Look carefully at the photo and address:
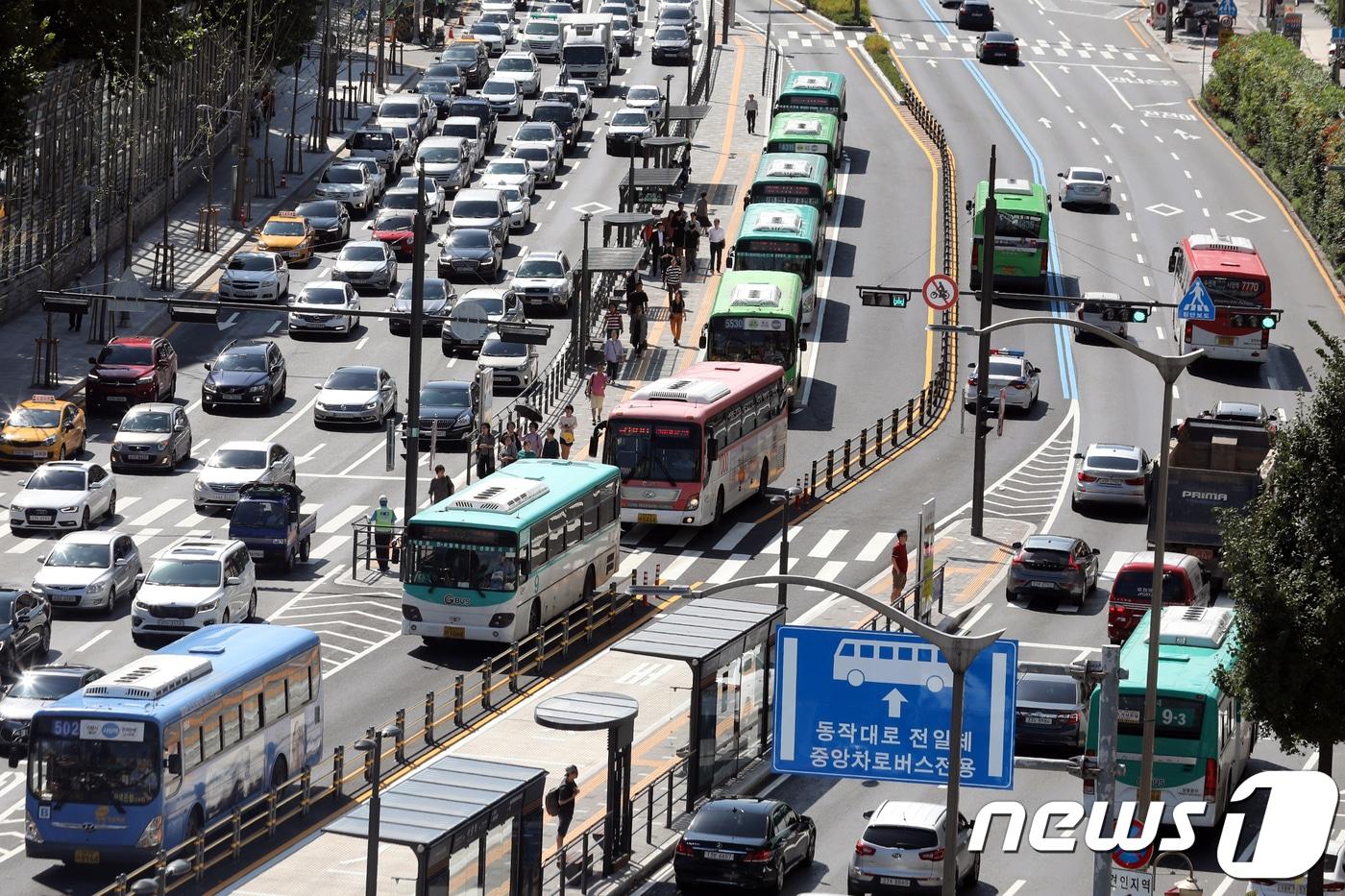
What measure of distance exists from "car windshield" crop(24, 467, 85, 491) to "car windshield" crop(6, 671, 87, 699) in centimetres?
1525

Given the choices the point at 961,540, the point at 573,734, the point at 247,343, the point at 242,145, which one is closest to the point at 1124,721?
the point at 573,734

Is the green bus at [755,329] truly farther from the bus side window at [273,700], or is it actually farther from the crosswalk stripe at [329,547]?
the bus side window at [273,700]

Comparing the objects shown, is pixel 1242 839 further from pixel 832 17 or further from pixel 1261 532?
pixel 832 17

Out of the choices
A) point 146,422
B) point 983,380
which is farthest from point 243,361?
point 983,380

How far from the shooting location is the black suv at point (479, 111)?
104 metres

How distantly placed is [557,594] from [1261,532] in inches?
750

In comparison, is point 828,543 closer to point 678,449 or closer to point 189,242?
point 678,449

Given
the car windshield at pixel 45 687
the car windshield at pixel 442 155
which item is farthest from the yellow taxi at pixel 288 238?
the car windshield at pixel 45 687

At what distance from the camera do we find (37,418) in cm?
6322

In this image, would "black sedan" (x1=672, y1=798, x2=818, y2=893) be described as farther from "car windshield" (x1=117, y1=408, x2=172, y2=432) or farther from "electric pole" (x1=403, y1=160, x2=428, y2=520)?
"car windshield" (x1=117, y1=408, x2=172, y2=432)

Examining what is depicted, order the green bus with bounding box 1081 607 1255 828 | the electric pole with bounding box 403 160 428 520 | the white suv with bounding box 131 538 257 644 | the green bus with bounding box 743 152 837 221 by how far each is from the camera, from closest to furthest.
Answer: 1. the green bus with bounding box 1081 607 1255 828
2. the white suv with bounding box 131 538 257 644
3. the electric pole with bounding box 403 160 428 520
4. the green bus with bounding box 743 152 837 221

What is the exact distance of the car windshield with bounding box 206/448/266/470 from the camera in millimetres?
59766

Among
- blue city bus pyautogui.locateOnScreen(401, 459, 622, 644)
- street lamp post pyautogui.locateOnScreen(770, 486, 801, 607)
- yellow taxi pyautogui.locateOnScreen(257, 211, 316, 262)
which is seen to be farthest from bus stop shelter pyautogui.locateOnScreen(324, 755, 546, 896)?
yellow taxi pyautogui.locateOnScreen(257, 211, 316, 262)

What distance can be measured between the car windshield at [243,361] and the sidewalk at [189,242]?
14.9 feet
